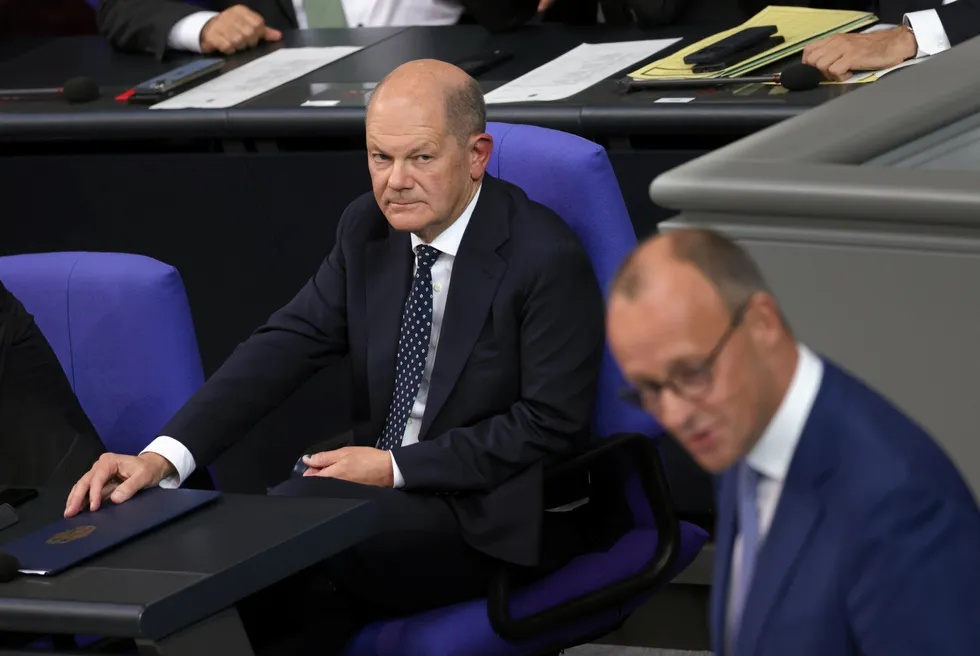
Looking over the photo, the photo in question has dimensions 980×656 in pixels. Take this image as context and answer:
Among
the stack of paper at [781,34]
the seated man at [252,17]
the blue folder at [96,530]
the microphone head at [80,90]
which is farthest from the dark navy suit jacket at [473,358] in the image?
the seated man at [252,17]

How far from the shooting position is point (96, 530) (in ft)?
6.10

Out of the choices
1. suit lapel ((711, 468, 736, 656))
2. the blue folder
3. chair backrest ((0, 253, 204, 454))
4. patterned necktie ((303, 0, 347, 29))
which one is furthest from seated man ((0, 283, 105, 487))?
patterned necktie ((303, 0, 347, 29))

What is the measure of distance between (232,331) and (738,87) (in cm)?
117

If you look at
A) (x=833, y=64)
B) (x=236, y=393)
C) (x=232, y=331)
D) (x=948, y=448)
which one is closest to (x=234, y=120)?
(x=232, y=331)

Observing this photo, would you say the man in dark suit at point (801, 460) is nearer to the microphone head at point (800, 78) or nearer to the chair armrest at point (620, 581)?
the chair armrest at point (620, 581)

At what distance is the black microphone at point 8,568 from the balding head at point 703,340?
84 cm

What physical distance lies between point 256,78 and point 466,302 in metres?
1.41

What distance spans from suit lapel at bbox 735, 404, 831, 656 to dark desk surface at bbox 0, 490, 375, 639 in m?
0.65

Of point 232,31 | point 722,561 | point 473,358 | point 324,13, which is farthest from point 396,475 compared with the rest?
point 324,13

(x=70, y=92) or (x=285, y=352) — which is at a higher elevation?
(x=70, y=92)

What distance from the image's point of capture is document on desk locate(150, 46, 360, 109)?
331cm

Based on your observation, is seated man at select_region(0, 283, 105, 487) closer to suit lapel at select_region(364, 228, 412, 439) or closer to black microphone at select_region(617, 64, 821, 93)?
suit lapel at select_region(364, 228, 412, 439)

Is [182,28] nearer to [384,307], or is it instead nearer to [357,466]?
[384,307]

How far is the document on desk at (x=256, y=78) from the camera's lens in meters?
3.31
